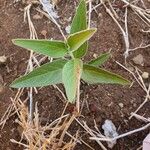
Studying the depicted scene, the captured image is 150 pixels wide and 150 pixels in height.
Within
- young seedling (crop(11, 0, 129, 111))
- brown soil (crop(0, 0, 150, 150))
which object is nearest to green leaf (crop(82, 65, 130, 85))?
young seedling (crop(11, 0, 129, 111))

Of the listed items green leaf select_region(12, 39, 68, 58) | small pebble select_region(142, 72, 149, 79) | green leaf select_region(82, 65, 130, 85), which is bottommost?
small pebble select_region(142, 72, 149, 79)

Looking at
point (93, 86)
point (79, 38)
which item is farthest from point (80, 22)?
point (93, 86)

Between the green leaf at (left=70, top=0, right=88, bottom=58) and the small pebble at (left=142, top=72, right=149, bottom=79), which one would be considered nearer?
the green leaf at (left=70, top=0, right=88, bottom=58)

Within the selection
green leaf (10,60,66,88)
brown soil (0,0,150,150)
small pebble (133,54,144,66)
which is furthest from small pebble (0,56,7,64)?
small pebble (133,54,144,66)

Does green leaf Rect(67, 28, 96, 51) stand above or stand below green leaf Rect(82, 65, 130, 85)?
above

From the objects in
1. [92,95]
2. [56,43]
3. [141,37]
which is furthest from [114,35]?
[56,43]

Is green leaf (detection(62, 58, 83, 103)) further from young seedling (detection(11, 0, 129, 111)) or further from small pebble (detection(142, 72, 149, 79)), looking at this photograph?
small pebble (detection(142, 72, 149, 79))

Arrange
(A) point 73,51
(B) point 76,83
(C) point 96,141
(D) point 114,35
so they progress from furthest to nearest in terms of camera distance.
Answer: (D) point 114,35 < (C) point 96,141 < (A) point 73,51 < (B) point 76,83

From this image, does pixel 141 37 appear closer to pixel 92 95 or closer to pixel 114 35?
pixel 114 35
